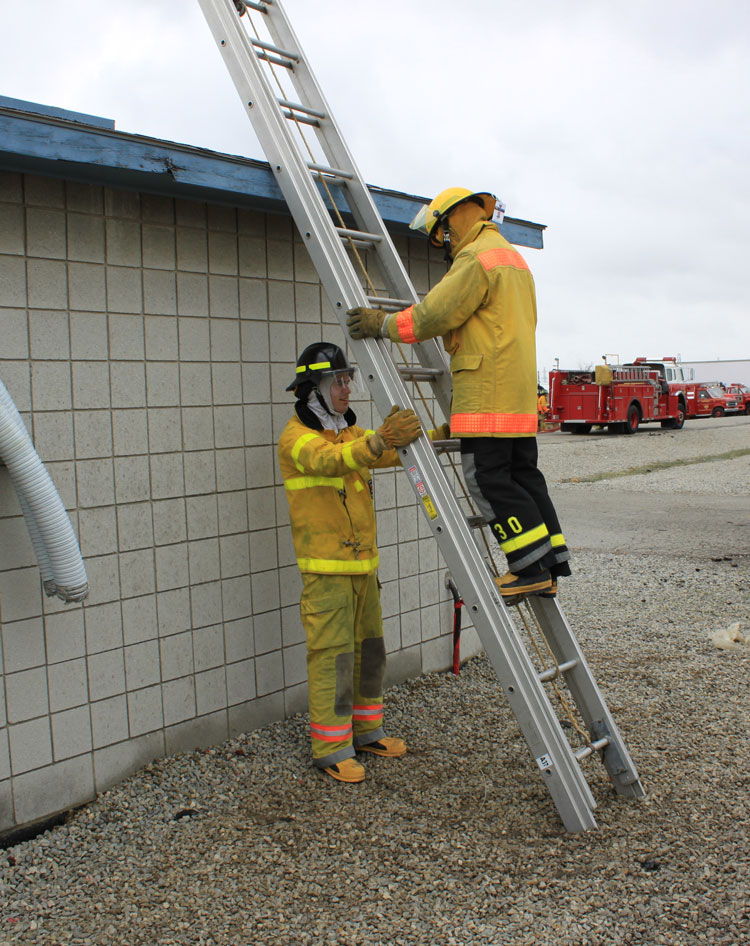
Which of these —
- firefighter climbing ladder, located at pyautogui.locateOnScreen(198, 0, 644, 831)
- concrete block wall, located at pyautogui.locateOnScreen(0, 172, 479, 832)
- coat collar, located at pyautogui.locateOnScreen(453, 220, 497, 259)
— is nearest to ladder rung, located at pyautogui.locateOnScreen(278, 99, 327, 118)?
firefighter climbing ladder, located at pyautogui.locateOnScreen(198, 0, 644, 831)

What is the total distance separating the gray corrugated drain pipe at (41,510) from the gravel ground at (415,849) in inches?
42.9

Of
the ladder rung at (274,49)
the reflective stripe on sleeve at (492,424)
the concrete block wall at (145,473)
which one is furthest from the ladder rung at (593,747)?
the ladder rung at (274,49)

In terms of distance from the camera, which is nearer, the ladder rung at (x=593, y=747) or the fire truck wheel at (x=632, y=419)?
the ladder rung at (x=593, y=747)

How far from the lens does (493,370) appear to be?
3539 millimetres

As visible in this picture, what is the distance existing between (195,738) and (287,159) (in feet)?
9.32

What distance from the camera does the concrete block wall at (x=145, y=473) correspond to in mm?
3604

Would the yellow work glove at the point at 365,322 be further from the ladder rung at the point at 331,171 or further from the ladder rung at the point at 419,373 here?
the ladder rung at the point at 331,171

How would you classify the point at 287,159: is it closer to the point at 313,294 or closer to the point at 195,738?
the point at 313,294

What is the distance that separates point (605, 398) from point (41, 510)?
25.8 metres

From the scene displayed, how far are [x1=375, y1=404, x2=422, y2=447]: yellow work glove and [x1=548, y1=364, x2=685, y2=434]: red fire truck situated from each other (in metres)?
24.6

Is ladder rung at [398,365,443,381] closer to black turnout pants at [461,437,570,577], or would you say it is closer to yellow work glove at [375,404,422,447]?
yellow work glove at [375,404,422,447]

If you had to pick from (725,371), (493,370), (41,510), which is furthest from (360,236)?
(725,371)

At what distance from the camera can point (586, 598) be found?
25.7 ft

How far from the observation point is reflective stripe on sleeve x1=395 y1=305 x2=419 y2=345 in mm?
3566
